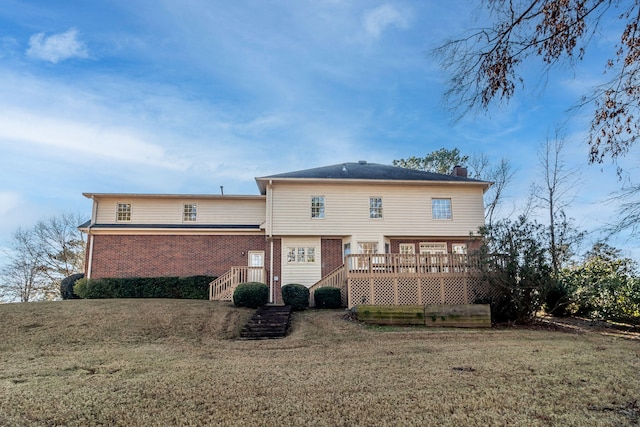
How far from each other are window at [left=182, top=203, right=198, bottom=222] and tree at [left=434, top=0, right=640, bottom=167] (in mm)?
17348

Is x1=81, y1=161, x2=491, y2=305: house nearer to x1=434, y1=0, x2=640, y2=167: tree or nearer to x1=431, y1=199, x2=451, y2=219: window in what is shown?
x1=431, y1=199, x2=451, y2=219: window

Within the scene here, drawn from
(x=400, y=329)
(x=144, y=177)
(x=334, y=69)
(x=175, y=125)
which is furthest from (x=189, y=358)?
(x=144, y=177)

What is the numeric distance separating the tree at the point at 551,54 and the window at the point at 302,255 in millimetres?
14573

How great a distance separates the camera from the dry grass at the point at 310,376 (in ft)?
14.8

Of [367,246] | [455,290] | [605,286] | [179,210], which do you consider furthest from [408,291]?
[179,210]

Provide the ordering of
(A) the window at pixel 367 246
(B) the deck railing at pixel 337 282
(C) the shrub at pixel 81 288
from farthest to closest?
(A) the window at pixel 367 246 < (C) the shrub at pixel 81 288 < (B) the deck railing at pixel 337 282

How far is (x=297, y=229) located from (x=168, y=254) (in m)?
6.41

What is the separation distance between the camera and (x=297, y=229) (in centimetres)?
1877

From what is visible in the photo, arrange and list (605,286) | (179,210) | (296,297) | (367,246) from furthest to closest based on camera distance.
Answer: (179,210) < (367,246) < (296,297) < (605,286)

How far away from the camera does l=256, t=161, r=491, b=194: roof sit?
63.2 ft

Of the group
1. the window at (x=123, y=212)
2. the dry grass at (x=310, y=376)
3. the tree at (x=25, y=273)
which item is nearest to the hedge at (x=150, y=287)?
the window at (x=123, y=212)

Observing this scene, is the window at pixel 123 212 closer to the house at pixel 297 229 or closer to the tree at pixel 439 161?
the house at pixel 297 229

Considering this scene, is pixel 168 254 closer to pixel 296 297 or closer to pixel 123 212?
pixel 123 212

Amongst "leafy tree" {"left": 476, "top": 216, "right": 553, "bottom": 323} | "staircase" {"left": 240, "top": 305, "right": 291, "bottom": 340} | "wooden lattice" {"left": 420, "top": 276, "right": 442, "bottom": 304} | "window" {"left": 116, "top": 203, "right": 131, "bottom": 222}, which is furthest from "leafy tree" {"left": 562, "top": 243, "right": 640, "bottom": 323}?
"window" {"left": 116, "top": 203, "right": 131, "bottom": 222}
